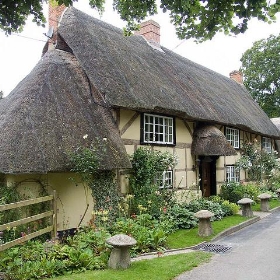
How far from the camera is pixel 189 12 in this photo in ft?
16.3

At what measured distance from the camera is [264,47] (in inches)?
1393

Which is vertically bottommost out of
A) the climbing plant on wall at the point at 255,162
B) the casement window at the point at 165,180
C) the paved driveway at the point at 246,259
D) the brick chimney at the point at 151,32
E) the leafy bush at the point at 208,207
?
the paved driveway at the point at 246,259

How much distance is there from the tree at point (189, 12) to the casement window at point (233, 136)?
9.92m

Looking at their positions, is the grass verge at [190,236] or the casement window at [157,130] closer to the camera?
the grass verge at [190,236]

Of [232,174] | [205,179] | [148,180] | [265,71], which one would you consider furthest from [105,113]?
[265,71]

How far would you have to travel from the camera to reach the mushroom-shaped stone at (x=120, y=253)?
18.1ft

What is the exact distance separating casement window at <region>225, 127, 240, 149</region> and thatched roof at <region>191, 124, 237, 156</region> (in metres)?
2.72

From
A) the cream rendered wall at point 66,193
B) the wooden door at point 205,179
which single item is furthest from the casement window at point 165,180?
the wooden door at point 205,179

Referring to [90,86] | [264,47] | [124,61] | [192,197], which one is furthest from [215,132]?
[264,47]

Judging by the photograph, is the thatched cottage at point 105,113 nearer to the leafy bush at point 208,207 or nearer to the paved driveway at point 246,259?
the leafy bush at point 208,207

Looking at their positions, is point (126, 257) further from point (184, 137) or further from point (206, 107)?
point (206, 107)

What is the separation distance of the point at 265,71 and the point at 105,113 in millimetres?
31181

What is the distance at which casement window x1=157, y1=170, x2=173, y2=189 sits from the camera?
10.1 m

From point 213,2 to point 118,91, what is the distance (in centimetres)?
472
